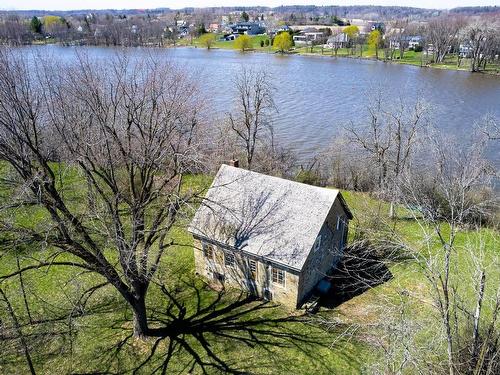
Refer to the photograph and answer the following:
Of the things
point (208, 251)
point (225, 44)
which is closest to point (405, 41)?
point (225, 44)

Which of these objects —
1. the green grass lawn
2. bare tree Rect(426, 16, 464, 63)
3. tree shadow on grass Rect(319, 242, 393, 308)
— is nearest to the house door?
tree shadow on grass Rect(319, 242, 393, 308)

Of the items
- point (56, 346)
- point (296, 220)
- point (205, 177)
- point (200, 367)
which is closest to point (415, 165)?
point (205, 177)

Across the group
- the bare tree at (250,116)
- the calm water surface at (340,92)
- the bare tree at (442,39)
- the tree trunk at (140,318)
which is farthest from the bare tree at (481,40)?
the tree trunk at (140,318)

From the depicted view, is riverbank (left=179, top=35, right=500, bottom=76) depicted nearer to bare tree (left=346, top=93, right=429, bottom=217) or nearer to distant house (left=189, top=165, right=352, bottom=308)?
bare tree (left=346, top=93, right=429, bottom=217)

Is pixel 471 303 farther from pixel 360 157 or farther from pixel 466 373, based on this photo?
pixel 360 157

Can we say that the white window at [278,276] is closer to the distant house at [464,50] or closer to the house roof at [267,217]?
the house roof at [267,217]

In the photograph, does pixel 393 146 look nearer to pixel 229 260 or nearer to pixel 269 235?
pixel 269 235
